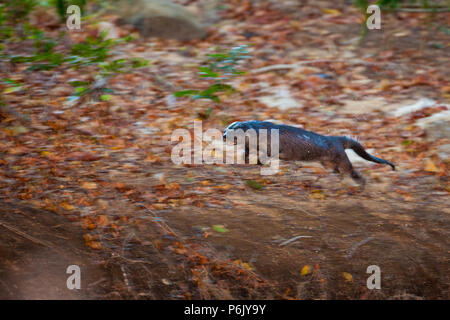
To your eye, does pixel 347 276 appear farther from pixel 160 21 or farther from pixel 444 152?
pixel 160 21

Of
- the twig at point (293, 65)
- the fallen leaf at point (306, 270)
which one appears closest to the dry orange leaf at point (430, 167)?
the fallen leaf at point (306, 270)

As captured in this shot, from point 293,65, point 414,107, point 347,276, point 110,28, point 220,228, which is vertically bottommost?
point 347,276

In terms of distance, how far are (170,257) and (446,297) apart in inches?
80.2

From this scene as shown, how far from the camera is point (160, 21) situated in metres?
8.58

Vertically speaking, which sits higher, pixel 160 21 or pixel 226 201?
pixel 160 21

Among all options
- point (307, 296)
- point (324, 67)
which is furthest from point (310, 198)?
point (324, 67)

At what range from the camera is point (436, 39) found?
26.7 ft

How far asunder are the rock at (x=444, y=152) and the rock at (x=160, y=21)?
4640 mm

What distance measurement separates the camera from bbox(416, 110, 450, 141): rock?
19.0 feet

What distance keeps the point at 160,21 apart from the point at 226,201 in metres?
4.90

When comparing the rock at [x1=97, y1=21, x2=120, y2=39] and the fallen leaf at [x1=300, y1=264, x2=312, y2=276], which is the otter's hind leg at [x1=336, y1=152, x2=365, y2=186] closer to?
the fallen leaf at [x1=300, y1=264, x2=312, y2=276]

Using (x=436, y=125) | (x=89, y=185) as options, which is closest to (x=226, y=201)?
(x=89, y=185)

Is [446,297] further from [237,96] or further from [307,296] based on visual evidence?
[237,96]
